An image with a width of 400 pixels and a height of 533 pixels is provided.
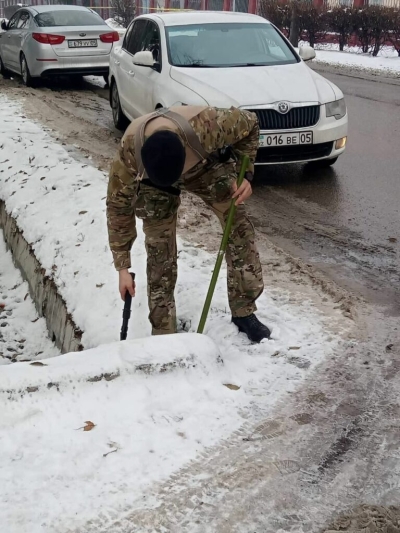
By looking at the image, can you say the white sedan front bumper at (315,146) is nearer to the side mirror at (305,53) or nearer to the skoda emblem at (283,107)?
the skoda emblem at (283,107)

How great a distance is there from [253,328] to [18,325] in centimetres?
278

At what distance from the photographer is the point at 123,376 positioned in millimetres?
3355

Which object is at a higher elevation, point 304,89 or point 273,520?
point 304,89

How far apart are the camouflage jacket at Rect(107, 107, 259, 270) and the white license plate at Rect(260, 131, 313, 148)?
3313mm

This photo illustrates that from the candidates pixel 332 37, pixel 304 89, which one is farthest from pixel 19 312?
pixel 332 37

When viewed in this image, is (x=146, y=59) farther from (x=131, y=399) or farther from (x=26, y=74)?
(x=26, y=74)

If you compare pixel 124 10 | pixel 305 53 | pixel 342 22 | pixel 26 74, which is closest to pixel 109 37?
pixel 26 74

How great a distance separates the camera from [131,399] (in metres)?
3.25

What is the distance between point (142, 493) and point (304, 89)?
5439mm

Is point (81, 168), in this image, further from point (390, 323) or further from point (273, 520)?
point (273, 520)

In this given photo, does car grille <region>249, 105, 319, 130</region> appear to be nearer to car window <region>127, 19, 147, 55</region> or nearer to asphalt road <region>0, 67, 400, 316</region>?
asphalt road <region>0, 67, 400, 316</region>

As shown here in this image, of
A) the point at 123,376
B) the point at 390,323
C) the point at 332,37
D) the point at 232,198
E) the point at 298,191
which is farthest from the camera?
the point at 332,37

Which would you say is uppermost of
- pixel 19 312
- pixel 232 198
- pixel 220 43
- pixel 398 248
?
pixel 220 43

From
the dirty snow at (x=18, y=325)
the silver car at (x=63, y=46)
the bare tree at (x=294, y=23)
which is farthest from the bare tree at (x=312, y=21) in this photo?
the dirty snow at (x=18, y=325)
